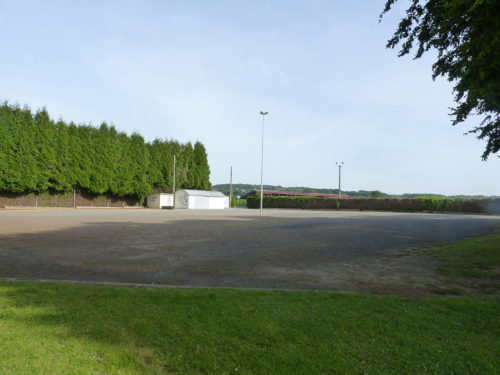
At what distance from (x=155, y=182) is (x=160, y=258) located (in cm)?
4206

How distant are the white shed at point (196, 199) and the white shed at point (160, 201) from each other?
3.47 feet

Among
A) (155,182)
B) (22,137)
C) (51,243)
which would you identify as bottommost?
(51,243)

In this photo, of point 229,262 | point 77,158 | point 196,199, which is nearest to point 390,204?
point 196,199

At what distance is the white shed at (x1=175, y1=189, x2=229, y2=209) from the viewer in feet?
149

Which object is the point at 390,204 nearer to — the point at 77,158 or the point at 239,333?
the point at 77,158

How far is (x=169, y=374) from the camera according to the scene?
95.5 inches

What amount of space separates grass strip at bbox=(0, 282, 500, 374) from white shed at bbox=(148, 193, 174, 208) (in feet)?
136

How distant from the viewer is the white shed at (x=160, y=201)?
44438mm

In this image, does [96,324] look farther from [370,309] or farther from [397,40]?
[397,40]

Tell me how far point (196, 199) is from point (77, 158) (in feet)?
A: 57.4

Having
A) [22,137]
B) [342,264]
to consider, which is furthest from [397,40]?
[22,137]

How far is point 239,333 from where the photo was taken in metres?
3.07

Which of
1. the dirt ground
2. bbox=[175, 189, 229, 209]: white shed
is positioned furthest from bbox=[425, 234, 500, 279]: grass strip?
bbox=[175, 189, 229, 209]: white shed

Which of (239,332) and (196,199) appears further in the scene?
(196,199)
